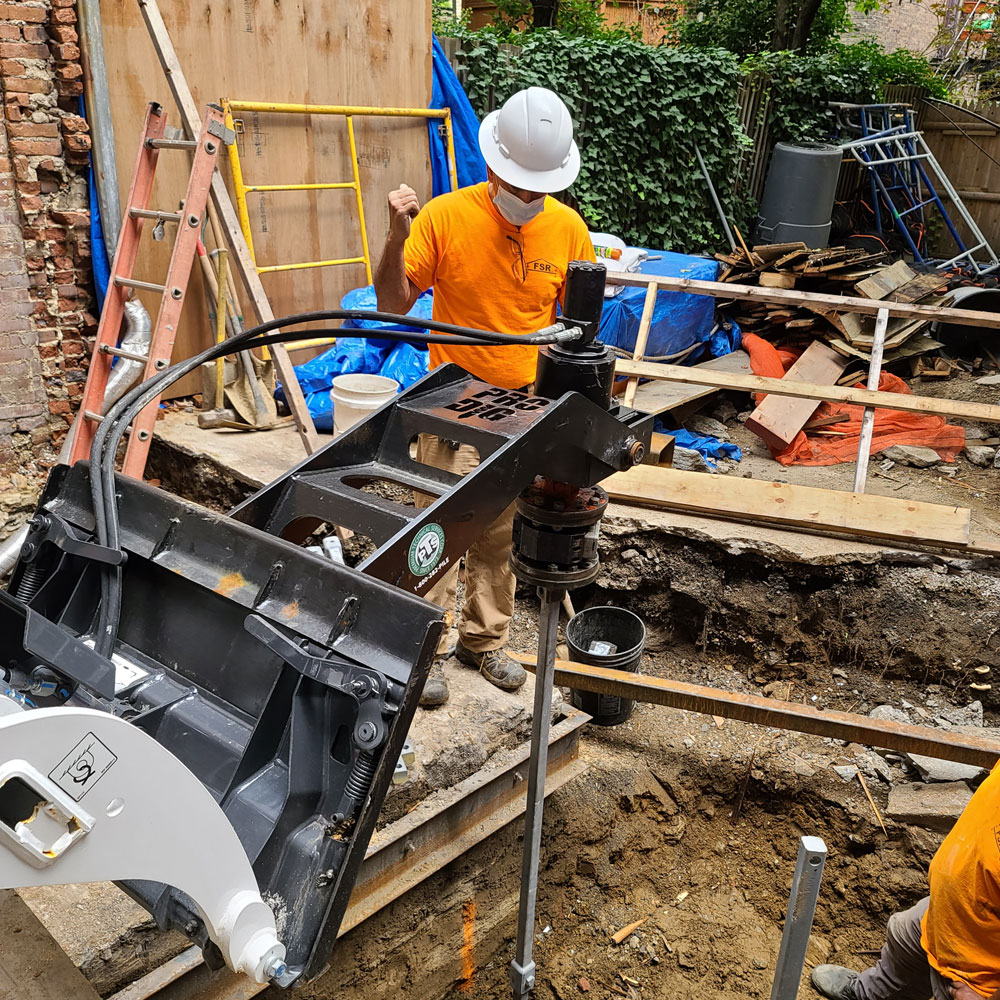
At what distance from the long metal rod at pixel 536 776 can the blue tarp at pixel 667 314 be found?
14.8 ft

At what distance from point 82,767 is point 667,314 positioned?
716cm

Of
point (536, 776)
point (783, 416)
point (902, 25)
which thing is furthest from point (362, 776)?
point (902, 25)

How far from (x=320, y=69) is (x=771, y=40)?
1017 centimetres

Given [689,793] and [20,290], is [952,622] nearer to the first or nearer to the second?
[689,793]

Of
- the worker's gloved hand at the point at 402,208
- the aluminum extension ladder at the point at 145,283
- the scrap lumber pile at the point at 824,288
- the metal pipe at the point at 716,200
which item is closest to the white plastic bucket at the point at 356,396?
the aluminum extension ladder at the point at 145,283

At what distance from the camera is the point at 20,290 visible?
4980 mm

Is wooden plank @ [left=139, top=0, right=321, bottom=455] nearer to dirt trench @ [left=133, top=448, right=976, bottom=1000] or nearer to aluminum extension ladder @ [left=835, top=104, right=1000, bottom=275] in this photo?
dirt trench @ [left=133, top=448, right=976, bottom=1000]

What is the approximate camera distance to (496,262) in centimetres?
Result: 335

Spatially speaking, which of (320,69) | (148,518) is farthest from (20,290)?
(148,518)

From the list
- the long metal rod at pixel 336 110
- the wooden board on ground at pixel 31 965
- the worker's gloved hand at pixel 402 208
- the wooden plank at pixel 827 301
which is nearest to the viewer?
the wooden board on ground at pixel 31 965

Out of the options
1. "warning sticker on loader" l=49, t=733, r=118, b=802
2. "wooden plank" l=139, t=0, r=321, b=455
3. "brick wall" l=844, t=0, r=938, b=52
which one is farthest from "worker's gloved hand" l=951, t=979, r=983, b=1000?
"brick wall" l=844, t=0, r=938, b=52

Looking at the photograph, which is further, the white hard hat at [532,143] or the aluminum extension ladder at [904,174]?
the aluminum extension ladder at [904,174]

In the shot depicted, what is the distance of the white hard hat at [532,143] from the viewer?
10.2ft

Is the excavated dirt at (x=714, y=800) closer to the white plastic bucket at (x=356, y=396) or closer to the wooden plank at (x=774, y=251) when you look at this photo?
the white plastic bucket at (x=356, y=396)
